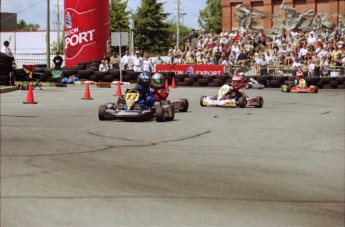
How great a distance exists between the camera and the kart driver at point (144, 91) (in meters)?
13.2

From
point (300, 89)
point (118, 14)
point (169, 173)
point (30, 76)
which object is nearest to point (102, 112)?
point (169, 173)

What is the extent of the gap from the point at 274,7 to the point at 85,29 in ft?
73.1

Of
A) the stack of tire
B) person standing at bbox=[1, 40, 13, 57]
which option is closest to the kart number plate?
the stack of tire

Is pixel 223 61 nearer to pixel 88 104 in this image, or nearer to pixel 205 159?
pixel 88 104

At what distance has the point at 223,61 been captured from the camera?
1214 inches

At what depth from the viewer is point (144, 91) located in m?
13.3

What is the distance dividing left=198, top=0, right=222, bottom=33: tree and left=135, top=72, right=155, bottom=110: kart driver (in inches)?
2752

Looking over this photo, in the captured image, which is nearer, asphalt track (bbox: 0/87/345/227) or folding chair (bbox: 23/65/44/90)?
asphalt track (bbox: 0/87/345/227)

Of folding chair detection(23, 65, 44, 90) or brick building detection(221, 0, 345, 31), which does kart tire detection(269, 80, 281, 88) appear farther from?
brick building detection(221, 0, 345, 31)

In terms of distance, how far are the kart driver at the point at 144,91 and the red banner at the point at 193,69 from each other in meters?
16.8

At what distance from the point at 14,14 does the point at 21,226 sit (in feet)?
6.28

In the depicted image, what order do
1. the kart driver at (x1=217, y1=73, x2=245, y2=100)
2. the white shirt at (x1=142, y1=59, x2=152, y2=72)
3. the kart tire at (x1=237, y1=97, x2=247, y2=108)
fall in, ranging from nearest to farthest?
1. the kart tire at (x1=237, y1=97, x2=247, y2=108)
2. the kart driver at (x1=217, y1=73, x2=245, y2=100)
3. the white shirt at (x1=142, y1=59, x2=152, y2=72)

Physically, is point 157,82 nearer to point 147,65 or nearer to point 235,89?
point 235,89

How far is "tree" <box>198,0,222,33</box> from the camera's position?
82825 mm
